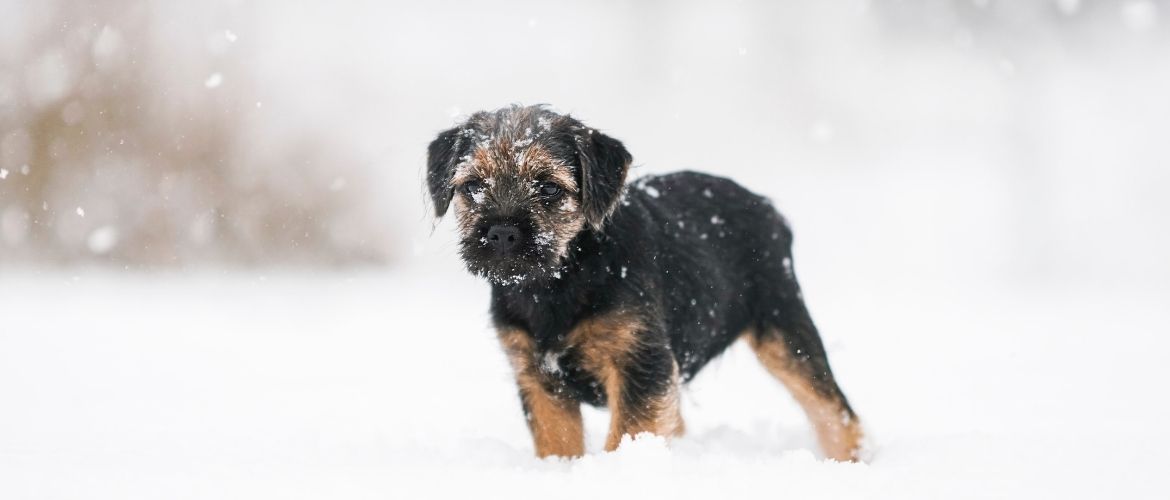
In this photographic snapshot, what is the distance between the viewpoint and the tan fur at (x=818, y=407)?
4.96 meters

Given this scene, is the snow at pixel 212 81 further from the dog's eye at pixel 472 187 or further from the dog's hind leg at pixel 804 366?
the dog's hind leg at pixel 804 366

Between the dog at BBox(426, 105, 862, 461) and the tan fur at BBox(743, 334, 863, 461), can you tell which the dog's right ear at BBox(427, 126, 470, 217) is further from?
the tan fur at BBox(743, 334, 863, 461)

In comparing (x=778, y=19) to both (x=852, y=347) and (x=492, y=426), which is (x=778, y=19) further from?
(x=492, y=426)

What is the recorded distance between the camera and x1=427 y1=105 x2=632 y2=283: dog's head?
4082mm

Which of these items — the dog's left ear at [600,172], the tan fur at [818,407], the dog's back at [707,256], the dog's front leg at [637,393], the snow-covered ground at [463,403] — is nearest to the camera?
the snow-covered ground at [463,403]

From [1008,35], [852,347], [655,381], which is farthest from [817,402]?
[1008,35]

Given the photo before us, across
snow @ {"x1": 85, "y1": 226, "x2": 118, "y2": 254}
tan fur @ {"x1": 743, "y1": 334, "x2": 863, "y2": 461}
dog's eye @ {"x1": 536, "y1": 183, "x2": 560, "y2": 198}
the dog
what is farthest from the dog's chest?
snow @ {"x1": 85, "y1": 226, "x2": 118, "y2": 254}

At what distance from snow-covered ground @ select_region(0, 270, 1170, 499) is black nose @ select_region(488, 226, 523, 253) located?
93cm

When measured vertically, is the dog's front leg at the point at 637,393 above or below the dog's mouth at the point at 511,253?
below

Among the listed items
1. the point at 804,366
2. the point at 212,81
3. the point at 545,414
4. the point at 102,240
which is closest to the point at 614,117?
the point at 212,81

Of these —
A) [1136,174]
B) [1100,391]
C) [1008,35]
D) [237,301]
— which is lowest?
[1100,391]

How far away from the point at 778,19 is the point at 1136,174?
27.0ft

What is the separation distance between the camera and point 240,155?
52.9ft

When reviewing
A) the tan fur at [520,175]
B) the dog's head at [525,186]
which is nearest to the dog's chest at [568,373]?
the dog's head at [525,186]
